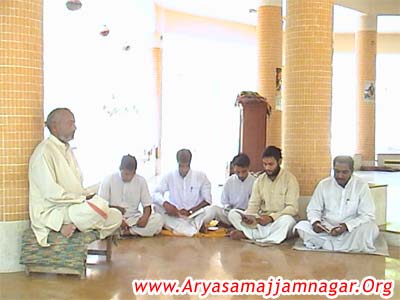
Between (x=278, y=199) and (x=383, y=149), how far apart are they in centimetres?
1258

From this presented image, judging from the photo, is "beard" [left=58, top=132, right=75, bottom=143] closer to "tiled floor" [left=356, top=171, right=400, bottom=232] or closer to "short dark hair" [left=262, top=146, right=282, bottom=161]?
"short dark hair" [left=262, top=146, right=282, bottom=161]

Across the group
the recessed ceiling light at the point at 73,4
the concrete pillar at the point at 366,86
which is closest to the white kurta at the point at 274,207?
the recessed ceiling light at the point at 73,4

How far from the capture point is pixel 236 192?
6.94 m

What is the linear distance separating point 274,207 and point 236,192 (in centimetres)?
69

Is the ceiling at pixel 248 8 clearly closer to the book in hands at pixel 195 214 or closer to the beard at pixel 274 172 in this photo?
the beard at pixel 274 172

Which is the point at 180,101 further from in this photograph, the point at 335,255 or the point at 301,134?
the point at 335,255

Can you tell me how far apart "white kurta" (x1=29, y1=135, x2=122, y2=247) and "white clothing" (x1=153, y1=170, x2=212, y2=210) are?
194 centimetres

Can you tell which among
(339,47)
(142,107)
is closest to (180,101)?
(142,107)

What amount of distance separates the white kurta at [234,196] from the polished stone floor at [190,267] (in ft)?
2.36

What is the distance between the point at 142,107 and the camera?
13.1 m

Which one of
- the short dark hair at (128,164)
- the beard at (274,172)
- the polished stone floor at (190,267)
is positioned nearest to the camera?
the polished stone floor at (190,267)

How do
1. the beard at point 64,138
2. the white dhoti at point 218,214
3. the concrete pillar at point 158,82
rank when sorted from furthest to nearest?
the concrete pillar at point 158,82, the white dhoti at point 218,214, the beard at point 64,138

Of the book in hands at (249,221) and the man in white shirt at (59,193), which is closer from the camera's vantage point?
the man in white shirt at (59,193)

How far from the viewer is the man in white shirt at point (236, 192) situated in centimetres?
685
